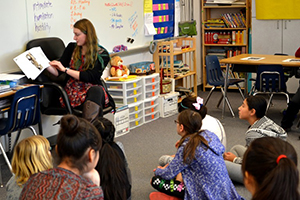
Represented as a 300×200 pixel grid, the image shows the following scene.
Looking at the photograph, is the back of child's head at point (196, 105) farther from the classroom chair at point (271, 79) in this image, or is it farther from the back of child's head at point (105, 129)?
the classroom chair at point (271, 79)

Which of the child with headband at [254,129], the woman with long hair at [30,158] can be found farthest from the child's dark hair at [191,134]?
the woman with long hair at [30,158]

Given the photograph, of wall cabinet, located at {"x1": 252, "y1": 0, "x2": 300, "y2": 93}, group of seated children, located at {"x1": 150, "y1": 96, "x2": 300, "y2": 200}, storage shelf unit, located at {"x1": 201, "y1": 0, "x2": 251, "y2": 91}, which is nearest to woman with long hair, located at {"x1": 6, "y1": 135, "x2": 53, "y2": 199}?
group of seated children, located at {"x1": 150, "y1": 96, "x2": 300, "y2": 200}

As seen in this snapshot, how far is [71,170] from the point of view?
5.49 feet

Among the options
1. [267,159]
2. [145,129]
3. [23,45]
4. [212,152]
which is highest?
[23,45]

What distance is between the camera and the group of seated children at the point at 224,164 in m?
1.39

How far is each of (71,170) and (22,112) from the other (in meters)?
2.05

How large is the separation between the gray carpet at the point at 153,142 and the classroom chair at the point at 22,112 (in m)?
0.47

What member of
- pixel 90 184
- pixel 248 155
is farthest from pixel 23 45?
pixel 248 155

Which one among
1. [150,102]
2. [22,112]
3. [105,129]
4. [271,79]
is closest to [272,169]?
[105,129]

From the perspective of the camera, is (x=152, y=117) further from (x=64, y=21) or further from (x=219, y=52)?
(x=219, y=52)

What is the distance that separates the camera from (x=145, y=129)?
528cm

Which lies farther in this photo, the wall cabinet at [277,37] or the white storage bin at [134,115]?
the wall cabinet at [277,37]

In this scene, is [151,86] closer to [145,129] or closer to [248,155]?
[145,129]

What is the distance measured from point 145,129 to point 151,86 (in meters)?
0.64
